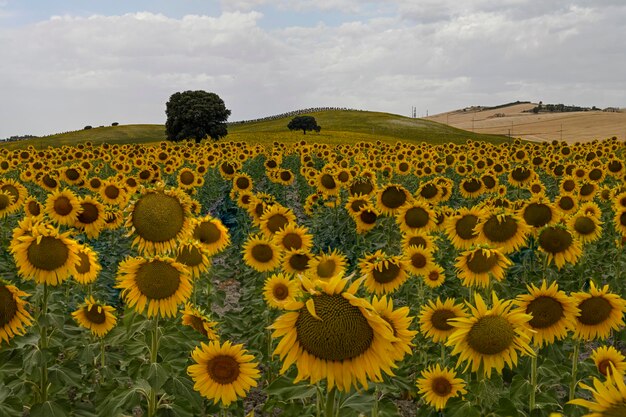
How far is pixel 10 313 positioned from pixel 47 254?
60 cm

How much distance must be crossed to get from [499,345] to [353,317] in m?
1.59

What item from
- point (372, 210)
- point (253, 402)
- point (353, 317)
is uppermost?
point (353, 317)

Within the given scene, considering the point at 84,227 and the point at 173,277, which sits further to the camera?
the point at 84,227

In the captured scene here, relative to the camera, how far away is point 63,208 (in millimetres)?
8391

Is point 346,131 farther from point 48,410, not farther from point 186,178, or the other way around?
point 48,410

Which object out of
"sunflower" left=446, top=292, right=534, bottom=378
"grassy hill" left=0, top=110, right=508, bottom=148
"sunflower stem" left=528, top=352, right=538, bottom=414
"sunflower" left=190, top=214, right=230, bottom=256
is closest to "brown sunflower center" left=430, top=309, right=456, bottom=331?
"sunflower stem" left=528, top=352, right=538, bottom=414

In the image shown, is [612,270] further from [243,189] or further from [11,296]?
[11,296]

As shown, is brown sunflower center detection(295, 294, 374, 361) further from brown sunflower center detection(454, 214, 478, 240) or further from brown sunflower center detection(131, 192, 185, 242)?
brown sunflower center detection(454, 214, 478, 240)

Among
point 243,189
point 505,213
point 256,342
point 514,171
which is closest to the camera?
point 505,213

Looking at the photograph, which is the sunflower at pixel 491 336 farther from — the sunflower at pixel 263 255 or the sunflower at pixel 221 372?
the sunflower at pixel 263 255

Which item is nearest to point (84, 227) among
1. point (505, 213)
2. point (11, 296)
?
point (11, 296)

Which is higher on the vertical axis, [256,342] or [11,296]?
[11,296]

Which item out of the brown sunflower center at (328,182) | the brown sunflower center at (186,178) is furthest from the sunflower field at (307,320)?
the brown sunflower center at (186,178)

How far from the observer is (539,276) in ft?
27.2
